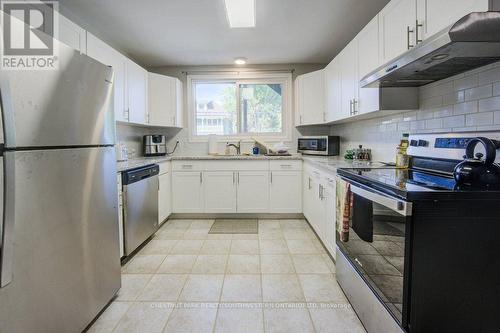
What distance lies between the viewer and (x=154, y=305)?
6.36 ft

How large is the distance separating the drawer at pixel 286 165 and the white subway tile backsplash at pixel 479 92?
2.30 m

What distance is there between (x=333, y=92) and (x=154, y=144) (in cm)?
262

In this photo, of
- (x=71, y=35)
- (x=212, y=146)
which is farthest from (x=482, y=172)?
(x=212, y=146)

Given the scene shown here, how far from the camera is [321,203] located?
2898 millimetres

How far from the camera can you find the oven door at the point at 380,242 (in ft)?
4.14

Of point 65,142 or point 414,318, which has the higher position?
point 65,142

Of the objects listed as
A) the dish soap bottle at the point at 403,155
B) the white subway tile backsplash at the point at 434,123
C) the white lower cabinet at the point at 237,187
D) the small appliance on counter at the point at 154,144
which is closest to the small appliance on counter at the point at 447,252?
the white subway tile backsplash at the point at 434,123

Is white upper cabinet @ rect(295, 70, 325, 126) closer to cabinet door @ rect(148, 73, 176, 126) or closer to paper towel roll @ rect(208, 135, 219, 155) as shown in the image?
paper towel roll @ rect(208, 135, 219, 155)

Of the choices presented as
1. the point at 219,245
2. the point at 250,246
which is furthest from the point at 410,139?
the point at 219,245

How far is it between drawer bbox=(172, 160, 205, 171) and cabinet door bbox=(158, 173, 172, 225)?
0.18 metres

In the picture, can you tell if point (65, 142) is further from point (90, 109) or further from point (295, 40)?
point (295, 40)

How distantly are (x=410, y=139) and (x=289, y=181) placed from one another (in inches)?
79.2

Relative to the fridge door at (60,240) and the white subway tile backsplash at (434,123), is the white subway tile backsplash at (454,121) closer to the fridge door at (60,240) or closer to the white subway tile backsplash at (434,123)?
the white subway tile backsplash at (434,123)

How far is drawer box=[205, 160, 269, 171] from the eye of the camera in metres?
3.95
